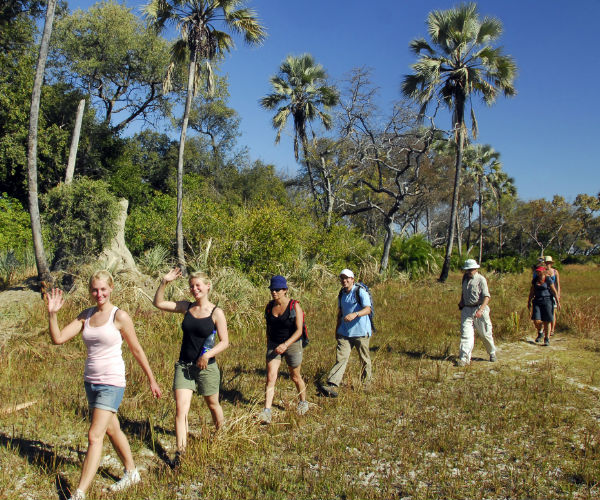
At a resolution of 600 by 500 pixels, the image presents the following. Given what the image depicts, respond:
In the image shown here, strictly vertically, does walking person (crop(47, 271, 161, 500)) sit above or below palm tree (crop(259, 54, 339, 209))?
below

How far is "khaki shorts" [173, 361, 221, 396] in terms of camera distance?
4.46 m

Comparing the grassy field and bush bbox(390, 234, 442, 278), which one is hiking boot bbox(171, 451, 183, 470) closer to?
the grassy field

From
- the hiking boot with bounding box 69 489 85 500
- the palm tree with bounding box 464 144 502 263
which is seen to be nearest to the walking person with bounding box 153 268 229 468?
the hiking boot with bounding box 69 489 85 500

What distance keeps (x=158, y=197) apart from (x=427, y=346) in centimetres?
1667

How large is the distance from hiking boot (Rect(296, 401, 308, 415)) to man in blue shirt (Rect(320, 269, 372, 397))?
0.63 meters

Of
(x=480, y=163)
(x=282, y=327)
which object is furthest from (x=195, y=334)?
(x=480, y=163)

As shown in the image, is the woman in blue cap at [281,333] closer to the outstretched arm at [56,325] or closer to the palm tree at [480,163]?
the outstretched arm at [56,325]

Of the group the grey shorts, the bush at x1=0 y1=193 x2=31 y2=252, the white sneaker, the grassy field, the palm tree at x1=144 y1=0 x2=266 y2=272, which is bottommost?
the white sneaker

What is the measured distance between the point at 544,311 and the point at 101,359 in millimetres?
8421

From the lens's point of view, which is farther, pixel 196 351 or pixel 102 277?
pixel 196 351

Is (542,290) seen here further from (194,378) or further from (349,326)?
(194,378)

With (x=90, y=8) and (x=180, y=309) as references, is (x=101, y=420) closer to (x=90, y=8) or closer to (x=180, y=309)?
(x=180, y=309)

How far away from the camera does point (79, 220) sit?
42.9 ft

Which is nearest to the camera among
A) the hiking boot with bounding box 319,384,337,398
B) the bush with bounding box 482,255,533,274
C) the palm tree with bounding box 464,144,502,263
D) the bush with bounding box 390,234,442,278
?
the hiking boot with bounding box 319,384,337,398
